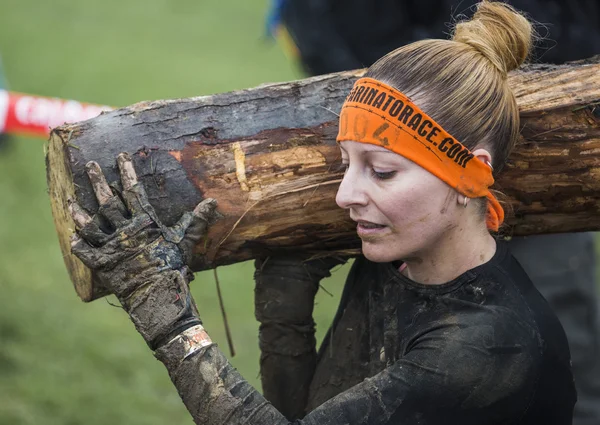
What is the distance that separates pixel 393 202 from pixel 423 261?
10.7 inches

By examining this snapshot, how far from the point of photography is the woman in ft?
7.25

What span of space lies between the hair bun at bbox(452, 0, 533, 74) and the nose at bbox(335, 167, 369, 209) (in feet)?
1.67

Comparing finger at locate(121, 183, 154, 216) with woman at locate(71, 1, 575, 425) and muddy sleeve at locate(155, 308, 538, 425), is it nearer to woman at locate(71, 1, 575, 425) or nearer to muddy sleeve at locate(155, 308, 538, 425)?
woman at locate(71, 1, 575, 425)

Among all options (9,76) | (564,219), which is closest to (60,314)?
(564,219)

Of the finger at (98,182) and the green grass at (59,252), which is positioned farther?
the green grass at (59,252)

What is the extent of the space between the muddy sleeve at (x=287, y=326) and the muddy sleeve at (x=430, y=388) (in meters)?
0.59

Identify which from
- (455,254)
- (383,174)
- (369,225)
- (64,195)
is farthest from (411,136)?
(64,195)

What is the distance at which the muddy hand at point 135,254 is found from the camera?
2.38 m

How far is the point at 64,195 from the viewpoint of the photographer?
262 cm

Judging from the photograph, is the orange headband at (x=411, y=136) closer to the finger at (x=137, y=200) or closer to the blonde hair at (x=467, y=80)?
the blonde hair at (x=467, y=80)

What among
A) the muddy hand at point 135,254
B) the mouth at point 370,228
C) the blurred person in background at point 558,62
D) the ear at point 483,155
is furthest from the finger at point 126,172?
the blurred person in background at point 558,62

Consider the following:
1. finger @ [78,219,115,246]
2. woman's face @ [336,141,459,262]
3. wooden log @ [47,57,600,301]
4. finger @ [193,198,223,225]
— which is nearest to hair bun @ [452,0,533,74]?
wooden log @ [47,57,600,301]

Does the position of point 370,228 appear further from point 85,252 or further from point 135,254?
point 85,252

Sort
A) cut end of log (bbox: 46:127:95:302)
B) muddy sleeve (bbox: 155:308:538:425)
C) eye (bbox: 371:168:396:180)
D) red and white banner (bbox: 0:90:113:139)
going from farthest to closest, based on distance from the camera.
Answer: red and white banner (bbox: 0:90:113:139) < cut end of log (bbox: 46:127:95:302) < eye (bbox: 371:168:396:180) < muddy sleeve (bbox: 155:308:538:425)
